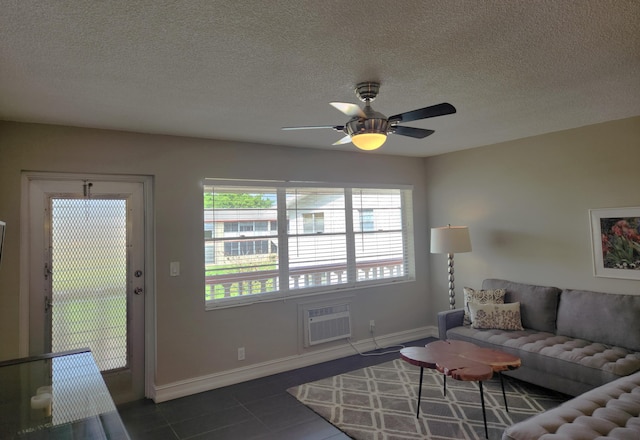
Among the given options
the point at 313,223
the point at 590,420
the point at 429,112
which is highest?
the point at 429,112

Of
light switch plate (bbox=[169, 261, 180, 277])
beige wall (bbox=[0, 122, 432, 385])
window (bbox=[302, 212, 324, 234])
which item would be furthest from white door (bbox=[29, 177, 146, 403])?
window (bbox=[302, 212, 324, 234])

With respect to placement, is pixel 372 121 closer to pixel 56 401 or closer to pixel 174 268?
pixel 56 401

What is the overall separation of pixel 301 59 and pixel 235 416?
2819mm

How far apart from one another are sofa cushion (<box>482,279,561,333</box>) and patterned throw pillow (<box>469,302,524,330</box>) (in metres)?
0.09

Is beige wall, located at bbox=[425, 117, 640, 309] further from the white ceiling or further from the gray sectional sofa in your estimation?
the white ceiling

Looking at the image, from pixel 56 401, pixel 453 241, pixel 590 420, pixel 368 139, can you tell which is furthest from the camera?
pixel 453 241

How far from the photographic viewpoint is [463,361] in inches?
117

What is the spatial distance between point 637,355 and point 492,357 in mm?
1187

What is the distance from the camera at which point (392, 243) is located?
530 centimetres

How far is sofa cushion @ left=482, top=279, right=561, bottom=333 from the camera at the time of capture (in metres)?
3.84

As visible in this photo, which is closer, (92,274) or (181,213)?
(92,274)

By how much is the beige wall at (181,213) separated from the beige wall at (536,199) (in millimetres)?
1446

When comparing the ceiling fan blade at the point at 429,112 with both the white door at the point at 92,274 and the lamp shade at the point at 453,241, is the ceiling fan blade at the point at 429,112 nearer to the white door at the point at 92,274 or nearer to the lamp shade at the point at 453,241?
the lamp shade at the point at 453,241

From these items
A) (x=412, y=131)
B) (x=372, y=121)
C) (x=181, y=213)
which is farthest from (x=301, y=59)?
(x=181, y=213)
